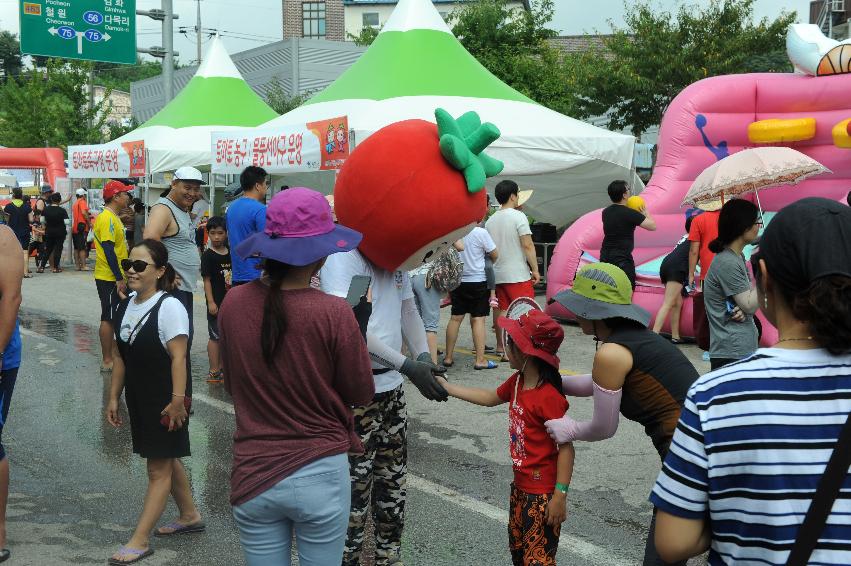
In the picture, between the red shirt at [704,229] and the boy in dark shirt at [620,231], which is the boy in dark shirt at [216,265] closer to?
the boy in dark shirt at [620,231]

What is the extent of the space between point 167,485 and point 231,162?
31.5 ft

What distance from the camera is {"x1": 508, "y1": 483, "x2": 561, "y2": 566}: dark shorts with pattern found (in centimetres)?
340

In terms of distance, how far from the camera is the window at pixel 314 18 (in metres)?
66.1

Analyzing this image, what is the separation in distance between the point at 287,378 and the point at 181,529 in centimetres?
222

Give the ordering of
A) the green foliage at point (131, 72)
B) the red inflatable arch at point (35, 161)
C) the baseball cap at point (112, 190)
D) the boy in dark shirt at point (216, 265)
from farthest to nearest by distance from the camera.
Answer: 1. the green foliage at point (131, 72)
2. the red inflatable arch at point (35, 161)
3. the baseball cap at point (112, 190)
4. the boy in dark shirt at point (216, 265)

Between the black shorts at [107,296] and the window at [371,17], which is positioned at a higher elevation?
the window at [371,17]

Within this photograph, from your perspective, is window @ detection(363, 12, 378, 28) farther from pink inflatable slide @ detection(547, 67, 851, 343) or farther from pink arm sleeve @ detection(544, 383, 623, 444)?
pink arm sleeve @ detection(544, 383, 623, 444)

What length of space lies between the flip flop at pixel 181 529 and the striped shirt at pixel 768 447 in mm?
3476

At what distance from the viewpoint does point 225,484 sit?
553 centimetres

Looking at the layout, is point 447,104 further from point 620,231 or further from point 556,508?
point 556,508

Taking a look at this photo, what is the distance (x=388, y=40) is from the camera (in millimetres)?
13375

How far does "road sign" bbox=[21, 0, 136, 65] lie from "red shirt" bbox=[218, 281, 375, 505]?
1995 centimetres

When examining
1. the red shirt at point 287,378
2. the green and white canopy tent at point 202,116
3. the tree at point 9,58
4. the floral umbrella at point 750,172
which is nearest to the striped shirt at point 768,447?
the red shirt at point 287,378

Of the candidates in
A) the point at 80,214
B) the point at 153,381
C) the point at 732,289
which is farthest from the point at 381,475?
the point at 80,214
